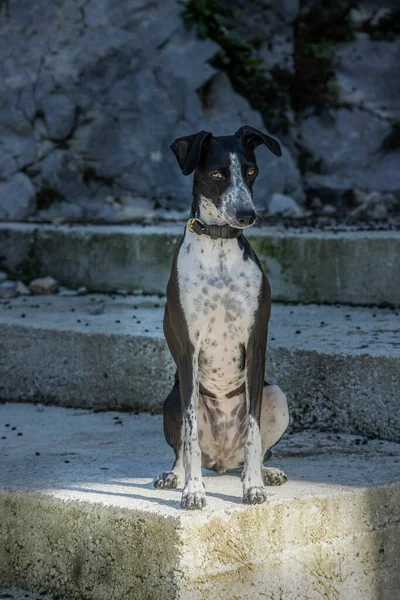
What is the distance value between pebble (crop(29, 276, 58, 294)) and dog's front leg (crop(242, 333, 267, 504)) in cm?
393

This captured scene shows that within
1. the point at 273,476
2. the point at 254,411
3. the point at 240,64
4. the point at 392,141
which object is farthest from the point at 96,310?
the point at 392,141

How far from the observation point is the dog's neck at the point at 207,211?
3582 mm

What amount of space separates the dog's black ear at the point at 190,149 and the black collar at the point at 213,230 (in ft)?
0.59

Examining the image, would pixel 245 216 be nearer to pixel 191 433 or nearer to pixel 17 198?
pixel 191 433

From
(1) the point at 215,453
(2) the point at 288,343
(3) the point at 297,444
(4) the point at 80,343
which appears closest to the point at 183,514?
(1) the point at 215,453

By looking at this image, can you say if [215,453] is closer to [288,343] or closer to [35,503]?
[35,503]

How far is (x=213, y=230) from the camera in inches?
141

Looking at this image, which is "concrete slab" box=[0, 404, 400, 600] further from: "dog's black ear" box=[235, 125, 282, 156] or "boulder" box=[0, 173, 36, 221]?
"boulder" box=[0, 173, 36, 221]

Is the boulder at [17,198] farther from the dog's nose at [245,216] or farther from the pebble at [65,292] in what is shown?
the dog's nose at [245,216]

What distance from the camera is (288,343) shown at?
5.04 metres

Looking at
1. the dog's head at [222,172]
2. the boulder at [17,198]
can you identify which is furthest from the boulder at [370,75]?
the dog's head at [222,172]

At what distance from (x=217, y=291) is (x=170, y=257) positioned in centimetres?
347

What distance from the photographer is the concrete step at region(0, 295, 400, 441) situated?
4.70 metres

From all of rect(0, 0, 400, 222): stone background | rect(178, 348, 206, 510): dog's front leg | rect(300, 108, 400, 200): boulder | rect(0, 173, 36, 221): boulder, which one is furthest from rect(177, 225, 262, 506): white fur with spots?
rect(300, 108, 400, 200): boulder
